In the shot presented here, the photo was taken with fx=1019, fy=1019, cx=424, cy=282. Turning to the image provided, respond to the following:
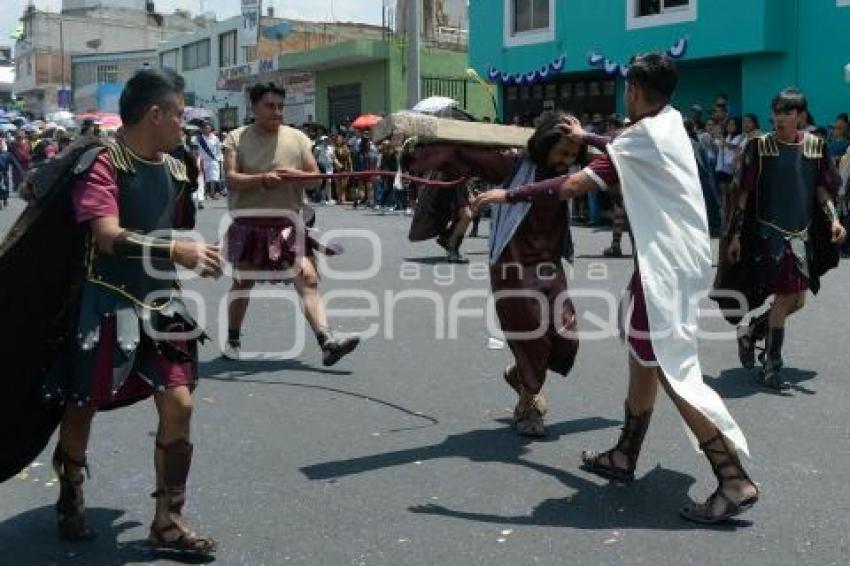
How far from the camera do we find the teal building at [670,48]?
1712 cm

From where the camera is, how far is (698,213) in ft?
14.1

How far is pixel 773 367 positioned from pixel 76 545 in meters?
4.40

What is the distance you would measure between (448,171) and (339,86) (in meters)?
29.3

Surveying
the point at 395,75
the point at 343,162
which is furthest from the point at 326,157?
the point at 395,75

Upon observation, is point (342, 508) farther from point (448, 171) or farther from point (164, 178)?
point (448, 171)

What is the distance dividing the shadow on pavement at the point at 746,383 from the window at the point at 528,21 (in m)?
16.2

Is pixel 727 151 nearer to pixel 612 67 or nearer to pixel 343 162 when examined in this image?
pixel 612 67

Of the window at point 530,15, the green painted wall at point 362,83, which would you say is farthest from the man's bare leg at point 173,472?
the green painted wall at point 362,83

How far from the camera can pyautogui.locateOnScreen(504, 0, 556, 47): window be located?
73.0 feet

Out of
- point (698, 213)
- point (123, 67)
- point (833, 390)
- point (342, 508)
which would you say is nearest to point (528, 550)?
point (342, 508)

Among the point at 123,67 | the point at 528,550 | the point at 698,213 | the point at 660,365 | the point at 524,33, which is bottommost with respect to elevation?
the point at 528,550

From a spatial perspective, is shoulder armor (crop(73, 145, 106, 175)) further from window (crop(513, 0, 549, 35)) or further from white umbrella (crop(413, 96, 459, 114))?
window (crop(513, 0, 549, 35))

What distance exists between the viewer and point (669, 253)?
4.24 meters

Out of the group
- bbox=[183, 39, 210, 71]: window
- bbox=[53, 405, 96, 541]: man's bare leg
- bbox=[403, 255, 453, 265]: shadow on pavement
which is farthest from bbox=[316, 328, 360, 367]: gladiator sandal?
bbox=[183, 39, 210, 71]: window
